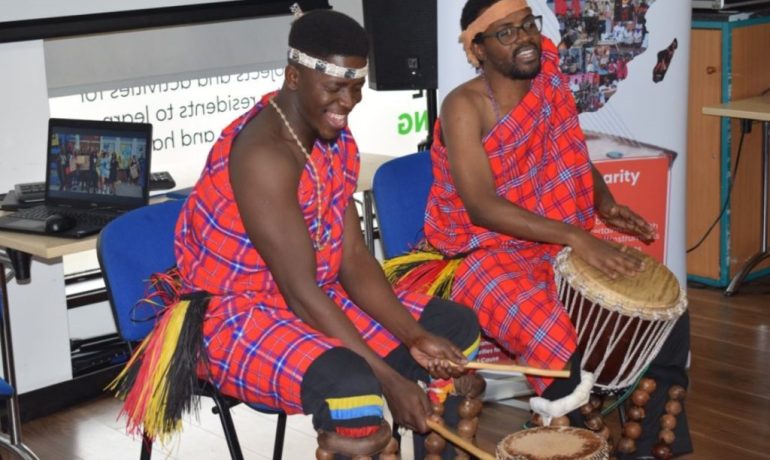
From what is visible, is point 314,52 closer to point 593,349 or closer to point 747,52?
point 593,349

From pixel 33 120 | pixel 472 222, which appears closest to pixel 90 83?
pixel 33 120

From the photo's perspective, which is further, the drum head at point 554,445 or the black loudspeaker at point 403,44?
the black loudspeaker at point 403,44

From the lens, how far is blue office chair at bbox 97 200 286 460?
9.05 ft

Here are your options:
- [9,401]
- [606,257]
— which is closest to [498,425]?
[606,257]

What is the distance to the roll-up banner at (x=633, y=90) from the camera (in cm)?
382

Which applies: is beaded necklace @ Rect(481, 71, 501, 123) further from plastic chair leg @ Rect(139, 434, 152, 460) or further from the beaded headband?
plastic chair leg @ Rect(139, 434, 152, 460)

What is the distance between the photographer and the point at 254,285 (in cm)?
272

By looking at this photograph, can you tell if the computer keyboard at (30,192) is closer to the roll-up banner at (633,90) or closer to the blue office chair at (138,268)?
the blue office chair at (138,268)

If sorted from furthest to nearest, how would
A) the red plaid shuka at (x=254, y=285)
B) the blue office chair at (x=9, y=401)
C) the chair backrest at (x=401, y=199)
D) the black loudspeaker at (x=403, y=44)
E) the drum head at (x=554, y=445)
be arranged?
the black loudspeaker at (x=403, y=44), the blue office chair at (x=9, y=401), the chair backrest at (x=401, y=199), the red plaid shuka at (x=254, y=285), the drum head at (x=554, y=445)

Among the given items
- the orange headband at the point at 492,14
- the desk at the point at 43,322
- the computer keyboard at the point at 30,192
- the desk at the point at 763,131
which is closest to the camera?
the orange headband at the point at 492,14

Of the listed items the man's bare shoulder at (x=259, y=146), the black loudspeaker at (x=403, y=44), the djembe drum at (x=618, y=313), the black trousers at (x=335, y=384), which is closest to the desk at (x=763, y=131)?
the black loudspeaker at (x=403, y=44)

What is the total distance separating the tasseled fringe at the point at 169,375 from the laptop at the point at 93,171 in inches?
36.2

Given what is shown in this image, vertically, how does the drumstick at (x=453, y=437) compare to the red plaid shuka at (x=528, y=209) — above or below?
below

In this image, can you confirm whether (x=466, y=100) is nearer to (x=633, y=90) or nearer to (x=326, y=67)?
(x=326, y=67)
